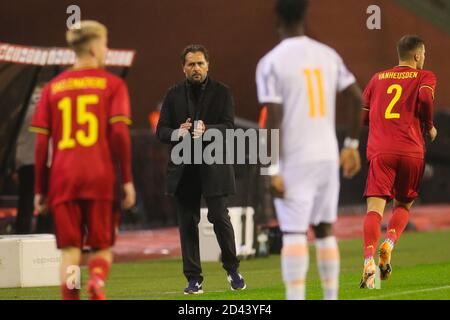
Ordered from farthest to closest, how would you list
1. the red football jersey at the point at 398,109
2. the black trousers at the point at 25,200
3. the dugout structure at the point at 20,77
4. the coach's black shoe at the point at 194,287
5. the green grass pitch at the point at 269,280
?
the black trousers at the point at 25,200 → the dugout structure at the point at 20,77 → the red football jersey at the point at 398,109 → the coach's black shoe at the point at 194,287 → the green grass pitch at the point at 269,280

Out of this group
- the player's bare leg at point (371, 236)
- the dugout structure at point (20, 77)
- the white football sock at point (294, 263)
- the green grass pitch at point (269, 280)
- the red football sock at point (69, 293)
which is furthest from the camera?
the dugout structure at point (20, 77)

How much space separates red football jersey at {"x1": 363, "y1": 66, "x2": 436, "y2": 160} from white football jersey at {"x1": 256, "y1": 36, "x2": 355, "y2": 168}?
3.16 meters

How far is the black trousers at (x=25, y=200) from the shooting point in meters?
16.2

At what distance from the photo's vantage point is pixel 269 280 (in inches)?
482

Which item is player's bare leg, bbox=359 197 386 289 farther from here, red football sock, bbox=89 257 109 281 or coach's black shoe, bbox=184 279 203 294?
red football sock, bbox=89 257 109 281

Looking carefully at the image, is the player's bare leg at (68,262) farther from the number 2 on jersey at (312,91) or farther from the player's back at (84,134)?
the number 2 on jersey at (312,91)

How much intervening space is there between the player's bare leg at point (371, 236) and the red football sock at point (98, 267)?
301 cm

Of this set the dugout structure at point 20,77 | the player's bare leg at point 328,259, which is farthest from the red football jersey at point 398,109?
the dugout structure at point 20,77

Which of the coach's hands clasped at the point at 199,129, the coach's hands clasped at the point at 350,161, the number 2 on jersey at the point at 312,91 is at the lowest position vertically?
the coach's hands clasped at the point at 350,161

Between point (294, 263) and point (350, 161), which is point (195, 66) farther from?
point (294, 263)

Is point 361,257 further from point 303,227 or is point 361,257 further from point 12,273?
point 303,227

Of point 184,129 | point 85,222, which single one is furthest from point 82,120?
point 184,129

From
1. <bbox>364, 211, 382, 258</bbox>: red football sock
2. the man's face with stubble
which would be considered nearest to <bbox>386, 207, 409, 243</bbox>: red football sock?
<bbox>364, 211, 382, 258</bbox>: red football sock
